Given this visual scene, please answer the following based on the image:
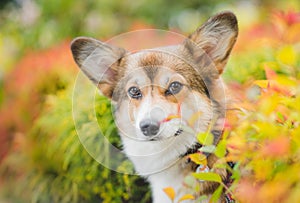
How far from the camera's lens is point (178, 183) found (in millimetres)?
3209

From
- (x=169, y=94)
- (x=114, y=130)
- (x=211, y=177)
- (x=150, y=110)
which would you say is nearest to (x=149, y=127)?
(x=150, y=110)

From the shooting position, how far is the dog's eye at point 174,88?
3090 mm

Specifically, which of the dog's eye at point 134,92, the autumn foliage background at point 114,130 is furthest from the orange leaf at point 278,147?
the dog's eye at point 134,92

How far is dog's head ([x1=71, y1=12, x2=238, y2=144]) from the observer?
3051 millimetres

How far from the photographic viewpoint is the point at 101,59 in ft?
11.4

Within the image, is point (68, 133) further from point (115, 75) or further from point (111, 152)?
point (115, 75)

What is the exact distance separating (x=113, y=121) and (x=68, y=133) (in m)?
0.53

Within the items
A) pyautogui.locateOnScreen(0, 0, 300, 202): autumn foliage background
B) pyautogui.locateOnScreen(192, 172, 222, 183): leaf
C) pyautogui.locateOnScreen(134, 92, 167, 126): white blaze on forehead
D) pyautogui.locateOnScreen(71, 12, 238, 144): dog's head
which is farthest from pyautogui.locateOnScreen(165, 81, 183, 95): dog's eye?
pyautogui.locateOnScreen(192, 172, 222, 183): leaf

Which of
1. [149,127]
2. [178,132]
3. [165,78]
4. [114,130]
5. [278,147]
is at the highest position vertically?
[278,147]

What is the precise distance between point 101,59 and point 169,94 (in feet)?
1.95

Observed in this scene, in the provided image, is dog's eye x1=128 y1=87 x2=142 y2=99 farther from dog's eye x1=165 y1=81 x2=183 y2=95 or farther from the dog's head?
dog's eye x1=165 y1=81 x2=183 y2=95

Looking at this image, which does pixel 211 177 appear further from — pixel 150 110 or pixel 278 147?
pixel 150 110

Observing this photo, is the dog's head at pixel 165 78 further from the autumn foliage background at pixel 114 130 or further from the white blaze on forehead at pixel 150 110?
the autumn foliage background at pixel 114 130

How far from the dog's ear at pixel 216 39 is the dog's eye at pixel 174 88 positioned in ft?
0.81
